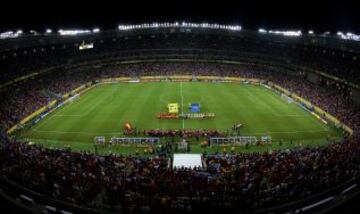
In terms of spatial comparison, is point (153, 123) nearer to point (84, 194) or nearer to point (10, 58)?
point (84, 194)

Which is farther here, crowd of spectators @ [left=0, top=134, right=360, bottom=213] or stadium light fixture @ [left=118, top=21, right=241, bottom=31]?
stadium light fixture @ [left=118, top=21, right=241, bottom=31]

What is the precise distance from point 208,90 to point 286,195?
52892 mm

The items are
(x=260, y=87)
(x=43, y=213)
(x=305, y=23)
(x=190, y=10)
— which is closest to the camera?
(x=43, y=213)

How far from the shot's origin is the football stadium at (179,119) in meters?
20.0

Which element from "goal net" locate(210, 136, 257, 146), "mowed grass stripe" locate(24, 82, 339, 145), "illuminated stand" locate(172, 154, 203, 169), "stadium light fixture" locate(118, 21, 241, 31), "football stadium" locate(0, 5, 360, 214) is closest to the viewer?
"football stadium" locate(0, 5, 360, 214)

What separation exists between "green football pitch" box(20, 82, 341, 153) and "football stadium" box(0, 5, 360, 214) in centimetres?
27

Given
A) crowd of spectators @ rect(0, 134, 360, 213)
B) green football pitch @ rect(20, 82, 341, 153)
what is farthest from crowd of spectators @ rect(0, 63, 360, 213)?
green football pitch @ rect(20, 82, 341, 153)

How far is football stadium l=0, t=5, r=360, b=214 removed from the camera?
20.0 meters

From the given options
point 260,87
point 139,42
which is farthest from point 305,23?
point 139,42

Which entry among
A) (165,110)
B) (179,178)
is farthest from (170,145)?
(165,110)

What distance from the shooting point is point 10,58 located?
67.7 m

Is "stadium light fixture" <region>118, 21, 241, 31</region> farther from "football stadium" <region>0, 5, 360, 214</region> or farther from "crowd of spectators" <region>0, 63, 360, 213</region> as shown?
"crowd of spectators" <region>0, 63, 360, 213</region>

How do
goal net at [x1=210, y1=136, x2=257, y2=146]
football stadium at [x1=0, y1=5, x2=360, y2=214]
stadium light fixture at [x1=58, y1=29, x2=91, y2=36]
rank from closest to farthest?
1. football stadium at [x1=0, y1=5, x2=360, y2=214]
2. goal net at [x1=210, y1=136, x2=257, y2=146]
3. stadium light fixture at [x1=58, y1=29, x2=91, y2=36]

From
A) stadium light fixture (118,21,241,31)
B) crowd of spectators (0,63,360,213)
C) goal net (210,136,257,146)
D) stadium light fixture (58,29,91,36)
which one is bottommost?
goal net (210,136,257,146)
